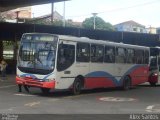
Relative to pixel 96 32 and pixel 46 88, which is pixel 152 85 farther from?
pixel 96 32

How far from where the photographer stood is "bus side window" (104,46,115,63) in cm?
2617

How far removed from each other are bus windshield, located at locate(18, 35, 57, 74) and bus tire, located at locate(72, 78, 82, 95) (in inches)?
79.7

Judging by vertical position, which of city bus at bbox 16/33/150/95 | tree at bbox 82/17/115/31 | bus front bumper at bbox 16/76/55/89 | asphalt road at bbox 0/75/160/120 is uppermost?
tree at bbox 82/17/115/31

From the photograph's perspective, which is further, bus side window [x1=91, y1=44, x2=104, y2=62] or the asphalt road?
bus side window [x1=91, y1=44, x2=104, y2=62]

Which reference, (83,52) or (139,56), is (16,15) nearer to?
(139,56)

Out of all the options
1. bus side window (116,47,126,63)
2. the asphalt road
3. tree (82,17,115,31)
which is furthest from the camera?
tree (82,17,115,31)

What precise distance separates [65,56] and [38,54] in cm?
125

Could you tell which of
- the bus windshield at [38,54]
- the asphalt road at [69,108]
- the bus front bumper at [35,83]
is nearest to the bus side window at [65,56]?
the bus windshield at [38,54]

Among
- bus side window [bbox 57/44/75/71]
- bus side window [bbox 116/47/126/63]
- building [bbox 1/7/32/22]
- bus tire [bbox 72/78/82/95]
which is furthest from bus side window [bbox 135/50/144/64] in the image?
building [bbox 1/7/32/22]

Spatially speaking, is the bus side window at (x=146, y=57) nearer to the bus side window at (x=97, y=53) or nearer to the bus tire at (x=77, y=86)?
the bus side window at (x=97, y=53)

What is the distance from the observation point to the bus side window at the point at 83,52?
2330cm

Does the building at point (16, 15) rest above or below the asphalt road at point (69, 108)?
above

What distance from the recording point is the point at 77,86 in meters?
23.2

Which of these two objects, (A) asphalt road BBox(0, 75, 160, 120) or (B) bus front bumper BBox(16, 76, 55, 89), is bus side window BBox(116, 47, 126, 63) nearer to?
(A) asphalt road BBox(0, 75, 160, 120)
